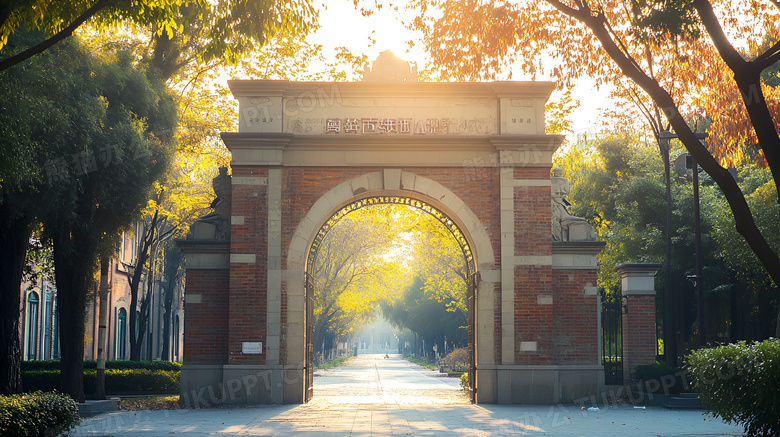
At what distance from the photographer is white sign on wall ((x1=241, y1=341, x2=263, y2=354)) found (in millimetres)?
15867

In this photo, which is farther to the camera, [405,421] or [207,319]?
[207,319]

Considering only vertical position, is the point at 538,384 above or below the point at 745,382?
below

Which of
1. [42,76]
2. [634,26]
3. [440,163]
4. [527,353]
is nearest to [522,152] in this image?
[440,163]

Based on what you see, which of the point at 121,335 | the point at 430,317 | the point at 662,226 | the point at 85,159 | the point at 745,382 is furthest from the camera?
the point at 430,317

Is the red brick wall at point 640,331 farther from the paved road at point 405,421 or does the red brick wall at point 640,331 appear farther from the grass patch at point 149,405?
the grass patch at point 149,405

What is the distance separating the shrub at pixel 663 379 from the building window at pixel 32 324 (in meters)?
19.0

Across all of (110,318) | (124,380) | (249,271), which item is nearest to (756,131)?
(249,271)

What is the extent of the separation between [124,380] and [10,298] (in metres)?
8.67

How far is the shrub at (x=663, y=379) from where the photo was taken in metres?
16.3

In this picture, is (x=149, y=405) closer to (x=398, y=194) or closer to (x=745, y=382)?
(x=398, y=194)

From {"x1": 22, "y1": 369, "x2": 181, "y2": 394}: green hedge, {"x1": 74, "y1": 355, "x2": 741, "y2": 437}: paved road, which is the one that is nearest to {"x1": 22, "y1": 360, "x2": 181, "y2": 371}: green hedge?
{"x1": 22, "y1": 369, "x2": 181, "y2": 394}: green hedge

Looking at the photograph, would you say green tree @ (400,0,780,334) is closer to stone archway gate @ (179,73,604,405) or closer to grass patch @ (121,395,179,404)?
stone archway gate @ (179,73,604,405)

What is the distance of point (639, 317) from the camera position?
16.9 metres

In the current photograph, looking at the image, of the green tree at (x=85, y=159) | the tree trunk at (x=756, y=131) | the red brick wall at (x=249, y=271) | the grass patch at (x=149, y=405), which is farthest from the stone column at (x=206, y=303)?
the tree trunk at (x=756, y=131)
